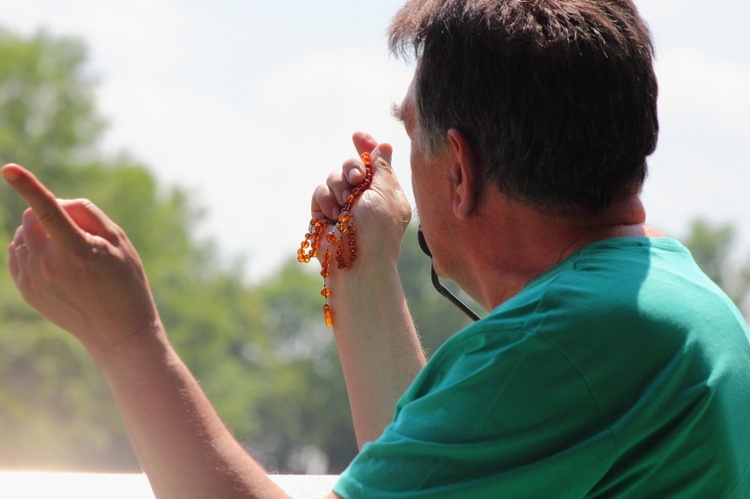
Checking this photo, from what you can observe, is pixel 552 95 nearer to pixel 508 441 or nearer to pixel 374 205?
pixel 508 441

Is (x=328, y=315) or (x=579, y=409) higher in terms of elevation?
(x=328, y=315)

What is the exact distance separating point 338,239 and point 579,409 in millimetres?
821

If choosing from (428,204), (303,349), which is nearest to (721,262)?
(303,349)

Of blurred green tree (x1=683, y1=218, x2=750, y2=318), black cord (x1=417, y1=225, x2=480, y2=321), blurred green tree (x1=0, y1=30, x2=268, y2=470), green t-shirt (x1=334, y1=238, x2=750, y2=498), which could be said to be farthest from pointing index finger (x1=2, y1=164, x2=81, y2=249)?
blurred green tree (x1=683, y1=218, x2=750, y2=318)

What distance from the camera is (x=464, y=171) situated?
4.41ft

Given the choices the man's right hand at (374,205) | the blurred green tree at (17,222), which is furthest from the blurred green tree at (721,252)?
the man's right hand at (374,205)

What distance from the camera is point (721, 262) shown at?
39.2 m

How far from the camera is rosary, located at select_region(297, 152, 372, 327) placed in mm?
1832

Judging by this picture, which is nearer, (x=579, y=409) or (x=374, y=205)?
(x=579, y=409)

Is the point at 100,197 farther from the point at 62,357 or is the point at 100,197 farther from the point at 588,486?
the point at 588,486

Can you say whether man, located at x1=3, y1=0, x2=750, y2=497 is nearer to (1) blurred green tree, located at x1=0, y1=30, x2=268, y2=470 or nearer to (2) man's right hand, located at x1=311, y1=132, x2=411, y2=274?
(2) man's right hand, located at x1=311, y1=132, x2=411, y2=274

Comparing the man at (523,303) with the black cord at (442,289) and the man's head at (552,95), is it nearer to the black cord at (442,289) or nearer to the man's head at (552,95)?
the man's head at (552,95)

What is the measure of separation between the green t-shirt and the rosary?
26.3 inches

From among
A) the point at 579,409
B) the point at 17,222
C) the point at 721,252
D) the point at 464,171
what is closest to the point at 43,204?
the point at 464,171
